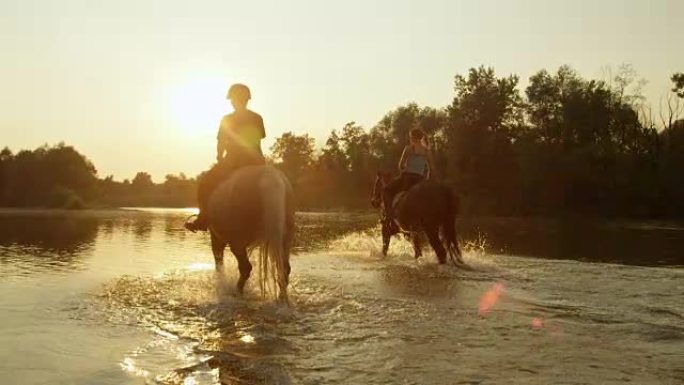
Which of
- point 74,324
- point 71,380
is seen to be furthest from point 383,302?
point 71,380

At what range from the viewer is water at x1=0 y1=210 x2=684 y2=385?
4.72 m

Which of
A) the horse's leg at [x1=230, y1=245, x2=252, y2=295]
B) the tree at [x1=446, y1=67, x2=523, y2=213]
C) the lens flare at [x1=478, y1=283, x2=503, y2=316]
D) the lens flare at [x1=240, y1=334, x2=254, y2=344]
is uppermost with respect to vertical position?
the tree at [x1=446, y1=67, x2=523, y2=213]

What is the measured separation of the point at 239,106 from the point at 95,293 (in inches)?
132

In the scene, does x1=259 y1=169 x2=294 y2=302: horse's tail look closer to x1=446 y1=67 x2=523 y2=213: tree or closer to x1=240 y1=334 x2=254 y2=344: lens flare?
x1=240 y1=334 x2=254 y2=344: lens flare

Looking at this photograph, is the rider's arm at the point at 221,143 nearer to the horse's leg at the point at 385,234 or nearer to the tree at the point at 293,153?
the horse's leg at the point at 385,234

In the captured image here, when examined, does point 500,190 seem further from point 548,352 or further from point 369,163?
point 548,352

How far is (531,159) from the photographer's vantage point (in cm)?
5841

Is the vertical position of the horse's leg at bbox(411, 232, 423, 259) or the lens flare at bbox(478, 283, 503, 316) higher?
the horse's leg at bbox(411, 232, 423, 259)

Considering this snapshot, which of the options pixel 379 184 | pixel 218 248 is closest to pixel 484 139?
pixel 379 184

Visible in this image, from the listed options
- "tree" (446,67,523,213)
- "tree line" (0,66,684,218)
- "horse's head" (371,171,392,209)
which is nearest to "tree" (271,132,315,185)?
"tree line" (0,66,684,218)

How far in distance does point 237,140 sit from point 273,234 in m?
1.82

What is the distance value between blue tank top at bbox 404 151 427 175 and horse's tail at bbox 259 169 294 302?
6190 mm

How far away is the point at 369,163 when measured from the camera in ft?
293

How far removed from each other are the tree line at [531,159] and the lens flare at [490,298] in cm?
3621
